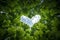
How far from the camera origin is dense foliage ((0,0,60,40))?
4.19 m

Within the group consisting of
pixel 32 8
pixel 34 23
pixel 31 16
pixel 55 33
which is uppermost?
pixel 32 8

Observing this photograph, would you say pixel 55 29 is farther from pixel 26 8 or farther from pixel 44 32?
pixel 26 8

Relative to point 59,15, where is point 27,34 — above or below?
below

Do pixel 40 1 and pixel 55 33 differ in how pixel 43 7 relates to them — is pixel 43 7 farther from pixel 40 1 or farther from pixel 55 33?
pixel 55 33

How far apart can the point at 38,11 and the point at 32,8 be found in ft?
0.77

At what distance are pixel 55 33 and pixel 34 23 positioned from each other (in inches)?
28.5

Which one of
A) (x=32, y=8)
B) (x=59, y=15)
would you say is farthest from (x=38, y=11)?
(x=59, y=15)

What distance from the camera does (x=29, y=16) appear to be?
4.47 m

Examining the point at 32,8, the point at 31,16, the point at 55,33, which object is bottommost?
the point at 55,33

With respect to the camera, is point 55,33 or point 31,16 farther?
point 31,16

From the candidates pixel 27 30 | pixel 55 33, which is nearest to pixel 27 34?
pixel 27 30

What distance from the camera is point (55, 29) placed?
13.6ft

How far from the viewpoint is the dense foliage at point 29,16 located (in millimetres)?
4188

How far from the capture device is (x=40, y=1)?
4.49m
